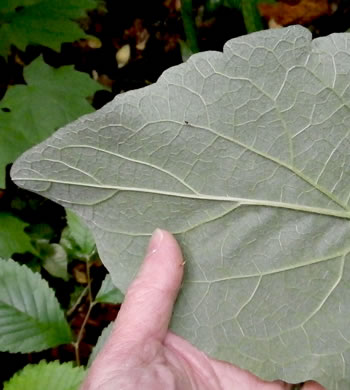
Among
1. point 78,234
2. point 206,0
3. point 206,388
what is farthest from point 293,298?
point 206,0

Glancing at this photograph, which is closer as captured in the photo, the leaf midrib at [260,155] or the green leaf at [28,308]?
the leaf midrib at [260,155]

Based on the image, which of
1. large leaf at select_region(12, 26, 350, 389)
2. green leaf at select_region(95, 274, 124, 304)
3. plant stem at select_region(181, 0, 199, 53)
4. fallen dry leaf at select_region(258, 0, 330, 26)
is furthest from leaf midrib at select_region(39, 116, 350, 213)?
fallen dry leaf at select_region(258, 0, 330, 26)

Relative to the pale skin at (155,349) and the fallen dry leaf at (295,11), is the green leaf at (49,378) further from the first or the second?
the fallen dry leaf at (295,11)

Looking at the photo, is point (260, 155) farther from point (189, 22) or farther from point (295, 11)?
point (295, 11)

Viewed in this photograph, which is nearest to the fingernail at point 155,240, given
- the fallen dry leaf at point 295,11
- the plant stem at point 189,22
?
the plant stem at point 189,22

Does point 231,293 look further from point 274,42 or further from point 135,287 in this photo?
point 274,42

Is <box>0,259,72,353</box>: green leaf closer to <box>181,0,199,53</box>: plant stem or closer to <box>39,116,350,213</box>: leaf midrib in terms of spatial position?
<box>39,116,350,213</box>: leaf midrib
